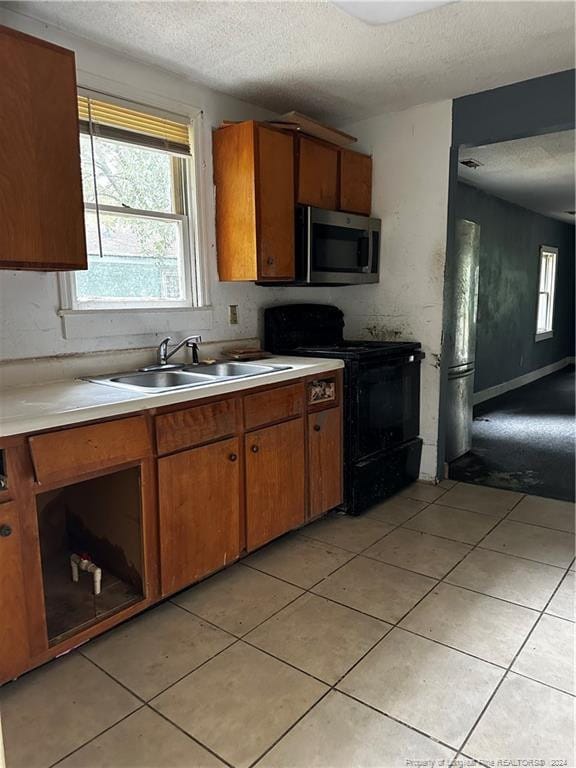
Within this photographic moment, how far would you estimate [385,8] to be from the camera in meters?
1.95

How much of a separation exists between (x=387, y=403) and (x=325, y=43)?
6.25 ft

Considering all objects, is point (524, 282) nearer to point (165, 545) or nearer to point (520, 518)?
point (520, 518)

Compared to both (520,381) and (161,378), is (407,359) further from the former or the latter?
(520,381)

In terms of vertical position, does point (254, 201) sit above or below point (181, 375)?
above

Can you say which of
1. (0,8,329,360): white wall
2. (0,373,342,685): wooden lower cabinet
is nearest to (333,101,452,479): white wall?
(0,8,329,360): white wall

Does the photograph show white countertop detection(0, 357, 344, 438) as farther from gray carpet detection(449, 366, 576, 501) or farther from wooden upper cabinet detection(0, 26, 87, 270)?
gray carpet detection(449, 366, 576, 501)

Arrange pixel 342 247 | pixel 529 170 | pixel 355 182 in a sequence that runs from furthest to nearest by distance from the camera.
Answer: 1. pixel 529 170
2. pixel 355 182
3. pixel 342 247

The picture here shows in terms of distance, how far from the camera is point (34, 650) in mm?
1712

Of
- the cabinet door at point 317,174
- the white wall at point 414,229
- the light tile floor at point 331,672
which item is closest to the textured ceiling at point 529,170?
the white wall at point 414,229

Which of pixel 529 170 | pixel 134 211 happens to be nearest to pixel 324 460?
pixel 134 211

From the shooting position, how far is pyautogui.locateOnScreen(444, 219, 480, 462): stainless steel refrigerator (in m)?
3.67

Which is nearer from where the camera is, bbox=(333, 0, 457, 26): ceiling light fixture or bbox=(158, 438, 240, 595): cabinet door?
bbox=(333, 0, 457, 26): ceiling light fixture

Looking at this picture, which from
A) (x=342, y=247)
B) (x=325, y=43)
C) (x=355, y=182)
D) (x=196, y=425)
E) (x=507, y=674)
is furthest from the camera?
(x=355, y=182)

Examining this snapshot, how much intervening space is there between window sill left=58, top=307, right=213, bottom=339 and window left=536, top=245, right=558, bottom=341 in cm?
637
